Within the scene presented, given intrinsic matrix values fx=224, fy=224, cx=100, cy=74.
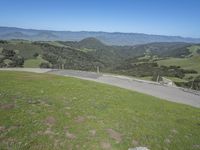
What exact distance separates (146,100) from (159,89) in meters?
11.6

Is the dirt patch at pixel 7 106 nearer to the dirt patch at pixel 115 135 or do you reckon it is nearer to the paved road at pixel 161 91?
the dirt patch at pixel 115 135

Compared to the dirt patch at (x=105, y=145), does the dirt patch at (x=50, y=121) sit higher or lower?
higher

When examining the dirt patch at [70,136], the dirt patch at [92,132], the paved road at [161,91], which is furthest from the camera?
the paved road at [161,91]

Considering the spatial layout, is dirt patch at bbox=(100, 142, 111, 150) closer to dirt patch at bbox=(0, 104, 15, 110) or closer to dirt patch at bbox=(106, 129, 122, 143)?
dirt patch at bbox=(106, 129, 122, 143)

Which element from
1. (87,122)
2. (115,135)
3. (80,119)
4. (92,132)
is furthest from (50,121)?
(115,135)

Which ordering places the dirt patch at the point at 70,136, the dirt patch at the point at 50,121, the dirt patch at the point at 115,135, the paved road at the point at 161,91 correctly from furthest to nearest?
the paved road at the point at 161,91, the dirt patch at the point at 50,121, the dirt patch at the point at 115,135, the dirt patch at the point at 70,136

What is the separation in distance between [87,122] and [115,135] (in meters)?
2.56

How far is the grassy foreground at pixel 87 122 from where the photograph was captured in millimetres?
14445

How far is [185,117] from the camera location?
22.1m

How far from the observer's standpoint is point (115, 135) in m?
15.8

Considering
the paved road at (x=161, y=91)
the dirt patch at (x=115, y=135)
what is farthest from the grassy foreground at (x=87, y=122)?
the paved road at (x=161, y=91)

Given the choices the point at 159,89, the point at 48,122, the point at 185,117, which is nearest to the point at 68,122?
the point at 48,122

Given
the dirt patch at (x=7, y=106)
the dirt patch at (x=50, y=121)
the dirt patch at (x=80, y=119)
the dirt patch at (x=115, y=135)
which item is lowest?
the dirt patch at (x=115, y=135)

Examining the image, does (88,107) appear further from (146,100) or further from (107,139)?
(146,100)
